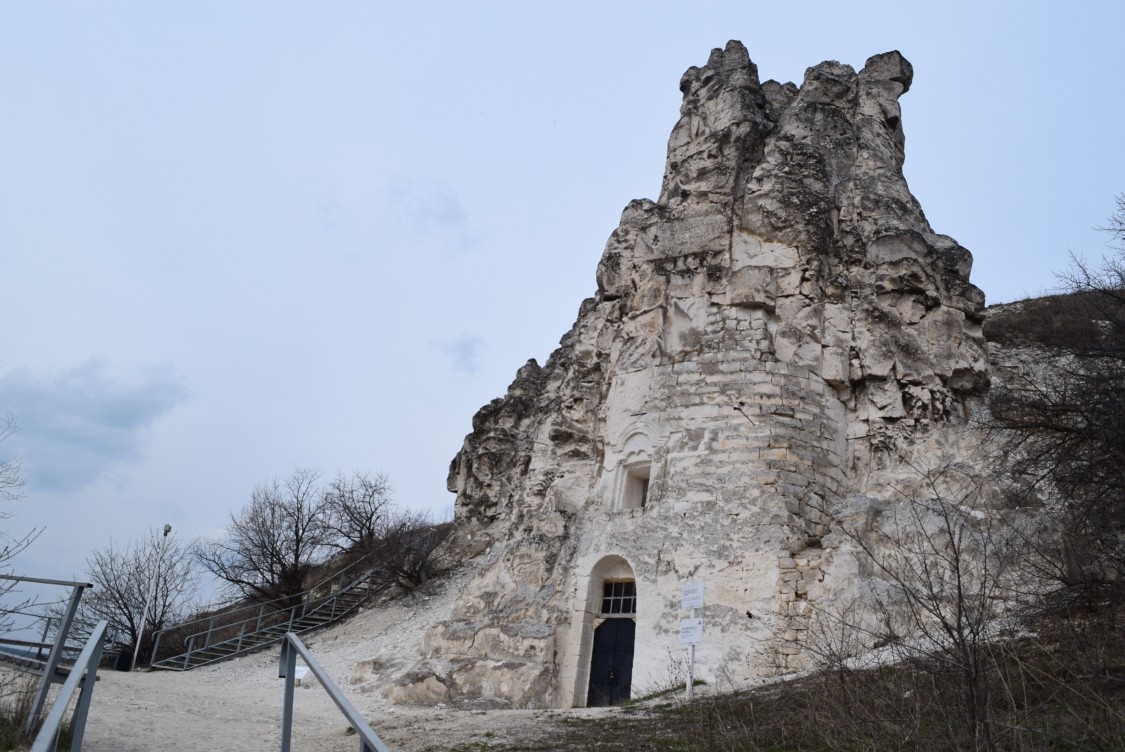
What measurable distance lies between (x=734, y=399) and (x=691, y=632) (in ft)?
15.2

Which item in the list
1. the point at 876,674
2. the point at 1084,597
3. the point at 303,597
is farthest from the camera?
the point at 303,597

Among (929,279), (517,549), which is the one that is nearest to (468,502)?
(517,549)

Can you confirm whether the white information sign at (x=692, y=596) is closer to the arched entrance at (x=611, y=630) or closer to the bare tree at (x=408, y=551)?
the arched entrance at (x=611, y=630)

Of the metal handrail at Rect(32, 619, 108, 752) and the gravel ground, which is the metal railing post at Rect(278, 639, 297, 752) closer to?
the metal handrail at Rect(32, 619, 108, 752)

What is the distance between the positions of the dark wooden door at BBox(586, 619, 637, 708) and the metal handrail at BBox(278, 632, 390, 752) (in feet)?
30.2

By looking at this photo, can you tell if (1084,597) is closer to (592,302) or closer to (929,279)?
(929,279)

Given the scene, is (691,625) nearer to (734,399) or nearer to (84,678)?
(734,399)

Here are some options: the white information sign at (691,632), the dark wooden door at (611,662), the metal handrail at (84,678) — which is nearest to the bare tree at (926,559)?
the white information sign at (691,632)

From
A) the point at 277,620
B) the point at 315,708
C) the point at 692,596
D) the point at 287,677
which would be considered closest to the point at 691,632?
the point at 692,596

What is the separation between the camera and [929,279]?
17500 millimetres

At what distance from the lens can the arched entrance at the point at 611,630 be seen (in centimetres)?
1490

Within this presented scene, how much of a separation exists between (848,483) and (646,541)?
12.7ft

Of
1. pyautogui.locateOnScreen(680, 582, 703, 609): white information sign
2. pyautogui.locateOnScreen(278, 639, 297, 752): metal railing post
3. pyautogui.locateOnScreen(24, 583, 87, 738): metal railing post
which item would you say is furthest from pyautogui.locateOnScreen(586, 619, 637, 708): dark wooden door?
pyautogui.locateOnScreen(24, 583, 87, 738): metal railing post

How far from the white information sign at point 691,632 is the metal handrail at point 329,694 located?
765 centimetres
